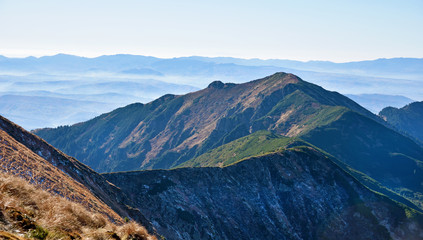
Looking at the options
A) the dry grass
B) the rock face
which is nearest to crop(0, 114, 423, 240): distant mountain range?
the rock face

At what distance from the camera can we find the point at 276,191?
111625 millimetres

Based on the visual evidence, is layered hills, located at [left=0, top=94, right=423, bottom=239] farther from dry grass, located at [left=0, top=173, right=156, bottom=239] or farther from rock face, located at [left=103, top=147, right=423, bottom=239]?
dry grass, located at [left=0, top=173, right=156, bottom=239]

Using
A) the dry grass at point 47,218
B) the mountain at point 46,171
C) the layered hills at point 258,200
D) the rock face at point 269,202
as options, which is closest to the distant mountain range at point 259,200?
the layered hills at point 258,200

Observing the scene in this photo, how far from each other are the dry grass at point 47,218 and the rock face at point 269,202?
66.3 m

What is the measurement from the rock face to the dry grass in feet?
218

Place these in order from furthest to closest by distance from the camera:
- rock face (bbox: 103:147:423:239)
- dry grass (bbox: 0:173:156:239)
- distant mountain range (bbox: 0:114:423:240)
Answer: rock face (bbox: 103:147:423:239) → distant mountain range (bbox: 0:114:423:240) → dry grass (bbox: 0:173:156:239)

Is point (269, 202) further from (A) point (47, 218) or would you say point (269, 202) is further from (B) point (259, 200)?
(A) point (47, 218)

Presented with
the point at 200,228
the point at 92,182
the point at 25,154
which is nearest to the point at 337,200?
the point at 200,228

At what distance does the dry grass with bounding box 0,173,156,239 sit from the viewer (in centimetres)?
1486

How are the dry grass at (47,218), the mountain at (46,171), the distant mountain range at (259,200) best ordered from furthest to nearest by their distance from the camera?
the distant mountain range at (259,200)
the mountain at (46,171)
the dry grass at (47,218)

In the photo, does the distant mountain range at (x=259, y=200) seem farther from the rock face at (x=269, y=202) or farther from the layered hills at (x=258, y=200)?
the rock face at (x=269, y=202)

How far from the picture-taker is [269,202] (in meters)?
107

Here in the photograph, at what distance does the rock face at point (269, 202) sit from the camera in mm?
91000

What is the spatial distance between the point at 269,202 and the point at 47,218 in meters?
95.1
